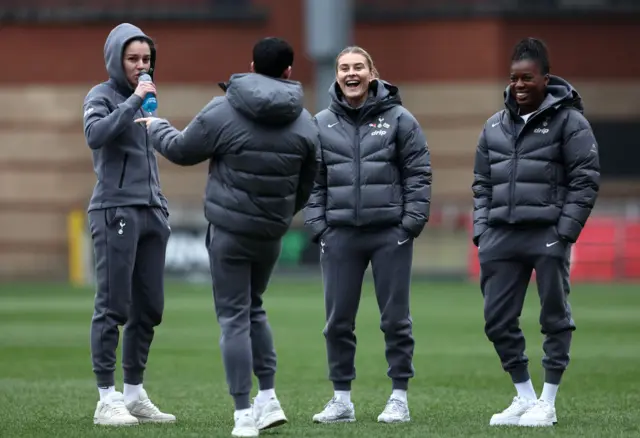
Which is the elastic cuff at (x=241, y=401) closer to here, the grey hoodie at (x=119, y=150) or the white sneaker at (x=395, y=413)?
the white sneaker at (x=395, y=413)

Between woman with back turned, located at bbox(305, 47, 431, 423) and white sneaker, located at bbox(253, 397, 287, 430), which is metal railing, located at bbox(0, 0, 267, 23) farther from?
white sneaker, located at bbox(253, 397, 287, 430)

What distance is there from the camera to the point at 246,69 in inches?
1246

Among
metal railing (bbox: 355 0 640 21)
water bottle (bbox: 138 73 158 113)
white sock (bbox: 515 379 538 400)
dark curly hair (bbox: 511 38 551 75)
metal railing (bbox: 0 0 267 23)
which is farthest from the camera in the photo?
metal railing (bbox: 0 0 267 23)

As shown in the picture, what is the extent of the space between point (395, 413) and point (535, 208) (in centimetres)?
156

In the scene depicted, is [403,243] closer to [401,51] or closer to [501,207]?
[501,207]

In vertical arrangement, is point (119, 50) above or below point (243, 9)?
below

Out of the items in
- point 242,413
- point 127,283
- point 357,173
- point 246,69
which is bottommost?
point 242,413

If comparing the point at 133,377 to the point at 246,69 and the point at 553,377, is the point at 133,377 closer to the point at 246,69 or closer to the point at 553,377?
the point at 553,377

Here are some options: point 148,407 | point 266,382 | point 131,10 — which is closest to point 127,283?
point 148,407

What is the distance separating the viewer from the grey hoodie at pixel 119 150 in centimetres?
962

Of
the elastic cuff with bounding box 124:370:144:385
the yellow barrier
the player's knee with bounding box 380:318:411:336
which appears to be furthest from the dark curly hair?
the yellow barrier

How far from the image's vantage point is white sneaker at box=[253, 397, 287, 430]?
8820 mm

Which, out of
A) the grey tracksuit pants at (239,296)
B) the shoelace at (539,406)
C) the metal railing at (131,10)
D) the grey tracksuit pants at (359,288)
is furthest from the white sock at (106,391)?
the metal railing at (131,10)

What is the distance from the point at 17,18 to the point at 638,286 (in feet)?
47.5
